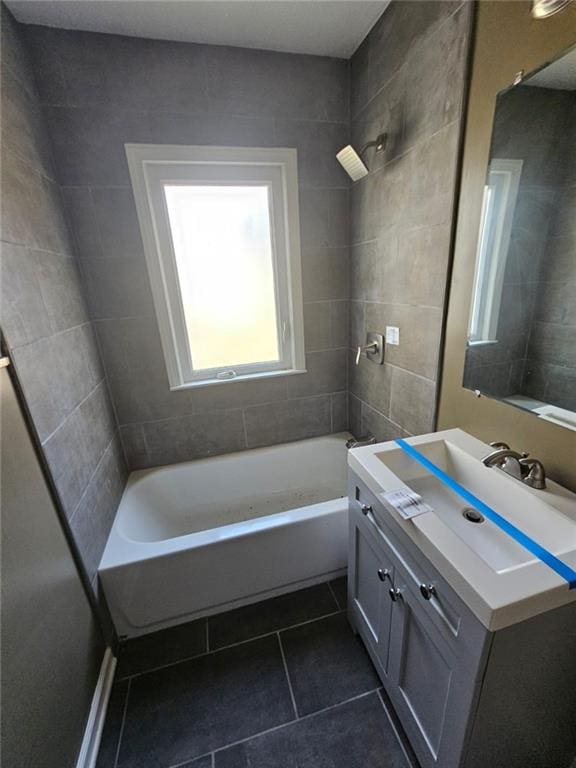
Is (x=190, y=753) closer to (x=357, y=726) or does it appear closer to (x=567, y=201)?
(x=357, y=726)

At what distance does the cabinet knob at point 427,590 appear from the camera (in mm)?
728

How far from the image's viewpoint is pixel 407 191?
1.32m

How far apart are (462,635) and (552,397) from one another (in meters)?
0.71

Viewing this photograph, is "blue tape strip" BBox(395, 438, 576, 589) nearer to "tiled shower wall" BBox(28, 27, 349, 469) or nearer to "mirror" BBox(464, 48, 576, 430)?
"mirror" BBox(464, 48, 576, 430)

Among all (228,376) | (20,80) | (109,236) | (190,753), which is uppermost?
(20,80)

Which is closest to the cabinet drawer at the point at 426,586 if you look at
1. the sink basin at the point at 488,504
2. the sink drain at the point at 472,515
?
the sink basin at the point at 488,504

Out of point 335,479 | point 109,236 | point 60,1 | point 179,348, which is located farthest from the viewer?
point 335,479

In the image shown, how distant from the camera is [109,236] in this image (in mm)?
1556

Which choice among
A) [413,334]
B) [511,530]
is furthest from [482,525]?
[413,334]

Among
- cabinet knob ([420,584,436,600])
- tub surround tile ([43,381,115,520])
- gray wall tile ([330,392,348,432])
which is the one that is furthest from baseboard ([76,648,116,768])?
gray wall tile ([330,392,348,432])

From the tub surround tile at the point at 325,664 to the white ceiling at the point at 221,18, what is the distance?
104 inches

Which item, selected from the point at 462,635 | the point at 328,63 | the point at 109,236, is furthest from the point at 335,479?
the point at 328,63

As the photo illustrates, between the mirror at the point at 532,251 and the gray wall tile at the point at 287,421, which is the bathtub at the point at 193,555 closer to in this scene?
the gray wall tile at the point at 287,421

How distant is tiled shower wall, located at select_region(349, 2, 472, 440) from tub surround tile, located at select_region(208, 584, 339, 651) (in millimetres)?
905
